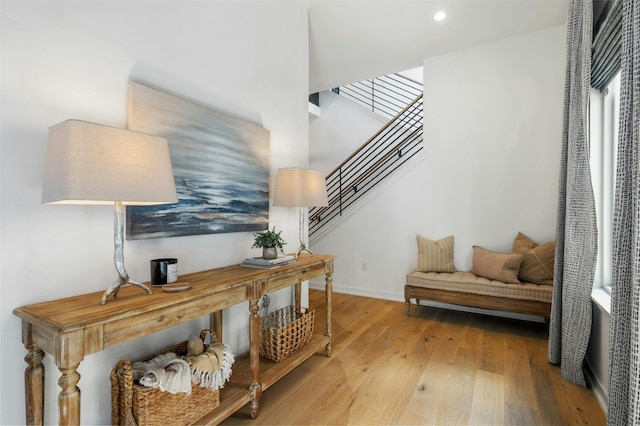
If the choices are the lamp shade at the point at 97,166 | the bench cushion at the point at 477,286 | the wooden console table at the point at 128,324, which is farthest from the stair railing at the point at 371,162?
the lamp shade at the point at 97,166

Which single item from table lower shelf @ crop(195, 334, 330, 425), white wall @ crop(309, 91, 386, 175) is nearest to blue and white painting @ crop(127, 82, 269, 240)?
table lower shelf @ crop(195, 334, 330, 425)

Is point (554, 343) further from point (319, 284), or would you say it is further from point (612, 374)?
point (319, 284)

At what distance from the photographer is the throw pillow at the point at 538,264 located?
326 cm

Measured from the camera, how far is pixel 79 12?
1492mm

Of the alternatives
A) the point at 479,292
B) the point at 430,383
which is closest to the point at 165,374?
the point at 430,383

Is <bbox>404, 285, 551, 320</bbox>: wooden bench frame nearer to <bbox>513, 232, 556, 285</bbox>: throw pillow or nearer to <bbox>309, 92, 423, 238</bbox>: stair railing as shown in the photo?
<bbox>513, 232, 556, 285</bbox>: throw pillow

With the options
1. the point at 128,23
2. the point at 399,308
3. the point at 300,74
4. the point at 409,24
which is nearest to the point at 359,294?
the point at 399,308

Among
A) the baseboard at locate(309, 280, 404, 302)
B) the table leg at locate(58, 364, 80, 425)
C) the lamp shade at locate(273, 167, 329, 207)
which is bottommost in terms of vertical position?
the baseboard at locate(309, 280, 404, 302)

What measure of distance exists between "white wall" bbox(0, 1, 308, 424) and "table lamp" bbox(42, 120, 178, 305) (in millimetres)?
250

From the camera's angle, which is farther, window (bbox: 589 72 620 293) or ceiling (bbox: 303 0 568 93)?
ceiling (bbox: 303 0 568 93)

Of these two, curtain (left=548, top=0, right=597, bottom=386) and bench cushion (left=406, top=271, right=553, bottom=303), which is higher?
curtain (left=548, top=0, right=597, bottom=386)

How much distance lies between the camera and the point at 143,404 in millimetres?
1442

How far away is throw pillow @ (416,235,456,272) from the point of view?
387 centimetres

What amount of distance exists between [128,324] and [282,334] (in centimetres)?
117
